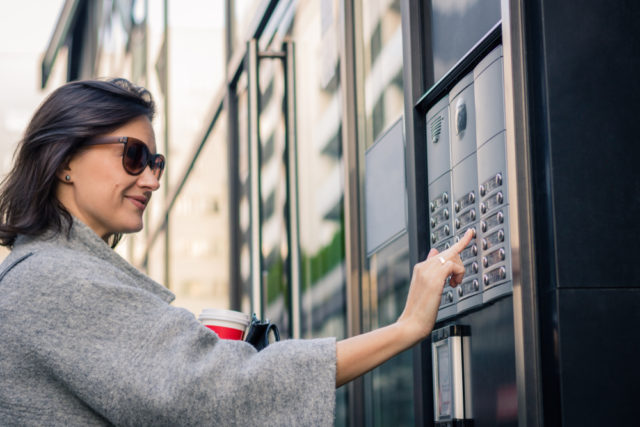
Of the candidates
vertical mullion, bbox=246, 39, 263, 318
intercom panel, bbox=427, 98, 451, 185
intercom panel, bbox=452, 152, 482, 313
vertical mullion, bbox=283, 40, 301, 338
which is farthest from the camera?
vertical mullion, bbox=246, 39, 263, 318

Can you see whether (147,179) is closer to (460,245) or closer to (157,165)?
(157,165)

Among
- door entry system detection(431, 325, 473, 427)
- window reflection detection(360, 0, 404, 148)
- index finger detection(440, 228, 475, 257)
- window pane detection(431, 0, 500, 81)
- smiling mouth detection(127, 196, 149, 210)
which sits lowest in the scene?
door entry system detection(431, 325, 473, 427)

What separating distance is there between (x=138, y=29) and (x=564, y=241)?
8.22m

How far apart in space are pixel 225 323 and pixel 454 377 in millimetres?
486

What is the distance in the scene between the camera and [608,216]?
160 centimetres

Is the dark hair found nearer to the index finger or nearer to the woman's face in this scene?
the woman's face

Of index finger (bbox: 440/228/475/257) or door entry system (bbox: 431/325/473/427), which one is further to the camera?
door entry system (bbox: 431/325/473/427)

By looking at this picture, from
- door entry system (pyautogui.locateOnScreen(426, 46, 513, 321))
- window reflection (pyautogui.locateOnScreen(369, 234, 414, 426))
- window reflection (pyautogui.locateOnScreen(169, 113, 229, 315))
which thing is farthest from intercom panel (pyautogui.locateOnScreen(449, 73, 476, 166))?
window reflection (pyautogui.locateOnScreen(169, 113, 229, 315))

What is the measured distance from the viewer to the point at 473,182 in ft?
6.43

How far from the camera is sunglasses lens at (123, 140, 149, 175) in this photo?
2010 millimetres

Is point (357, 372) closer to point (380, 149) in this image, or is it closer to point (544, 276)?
point (544, 276)

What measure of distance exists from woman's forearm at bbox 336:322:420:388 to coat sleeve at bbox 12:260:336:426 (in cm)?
3

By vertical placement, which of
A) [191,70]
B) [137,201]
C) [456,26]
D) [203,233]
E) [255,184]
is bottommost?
[137,201]

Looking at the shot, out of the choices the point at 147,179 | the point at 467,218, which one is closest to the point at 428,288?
the point at 467,218
